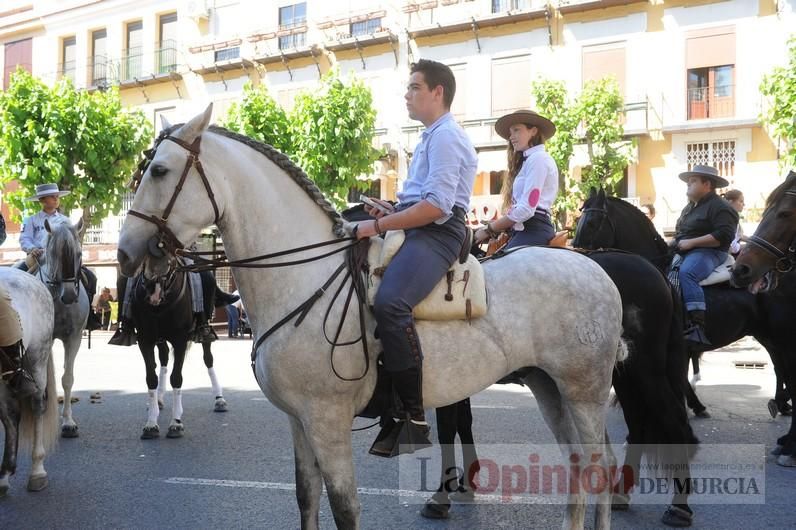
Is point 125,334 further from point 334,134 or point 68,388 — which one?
point 334,134

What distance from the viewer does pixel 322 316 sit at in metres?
3.61

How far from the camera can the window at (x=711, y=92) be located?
26234 millimetres

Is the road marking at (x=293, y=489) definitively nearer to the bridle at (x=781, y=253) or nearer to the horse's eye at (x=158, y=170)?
the bridle at (x=781, y=253)

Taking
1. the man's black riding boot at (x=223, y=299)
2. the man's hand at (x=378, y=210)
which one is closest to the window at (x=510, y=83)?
→ the man's black riding boot at (x=223, y=299)

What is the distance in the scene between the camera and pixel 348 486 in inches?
138

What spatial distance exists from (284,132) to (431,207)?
26.3m

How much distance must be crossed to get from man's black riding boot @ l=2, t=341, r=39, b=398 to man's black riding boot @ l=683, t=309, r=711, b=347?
5964mm

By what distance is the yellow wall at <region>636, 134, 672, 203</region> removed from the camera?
2742cm

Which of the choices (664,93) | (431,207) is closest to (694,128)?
(664,93)

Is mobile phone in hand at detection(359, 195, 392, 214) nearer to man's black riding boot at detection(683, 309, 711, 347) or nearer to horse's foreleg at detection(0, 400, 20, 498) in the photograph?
horse's foreleg at detection(0, 400, 20, 498)

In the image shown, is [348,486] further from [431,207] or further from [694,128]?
[694,128]

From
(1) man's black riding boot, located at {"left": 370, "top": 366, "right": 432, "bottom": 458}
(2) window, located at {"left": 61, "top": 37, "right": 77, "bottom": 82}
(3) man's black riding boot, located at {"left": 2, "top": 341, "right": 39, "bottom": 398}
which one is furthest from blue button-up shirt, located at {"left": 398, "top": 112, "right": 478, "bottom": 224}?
(2) window, located at {"left": 61, "top": 37, "right": 77, "bottom": 82}

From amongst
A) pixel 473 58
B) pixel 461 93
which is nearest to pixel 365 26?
pixel 473 58

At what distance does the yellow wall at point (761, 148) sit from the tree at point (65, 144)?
2339cm
